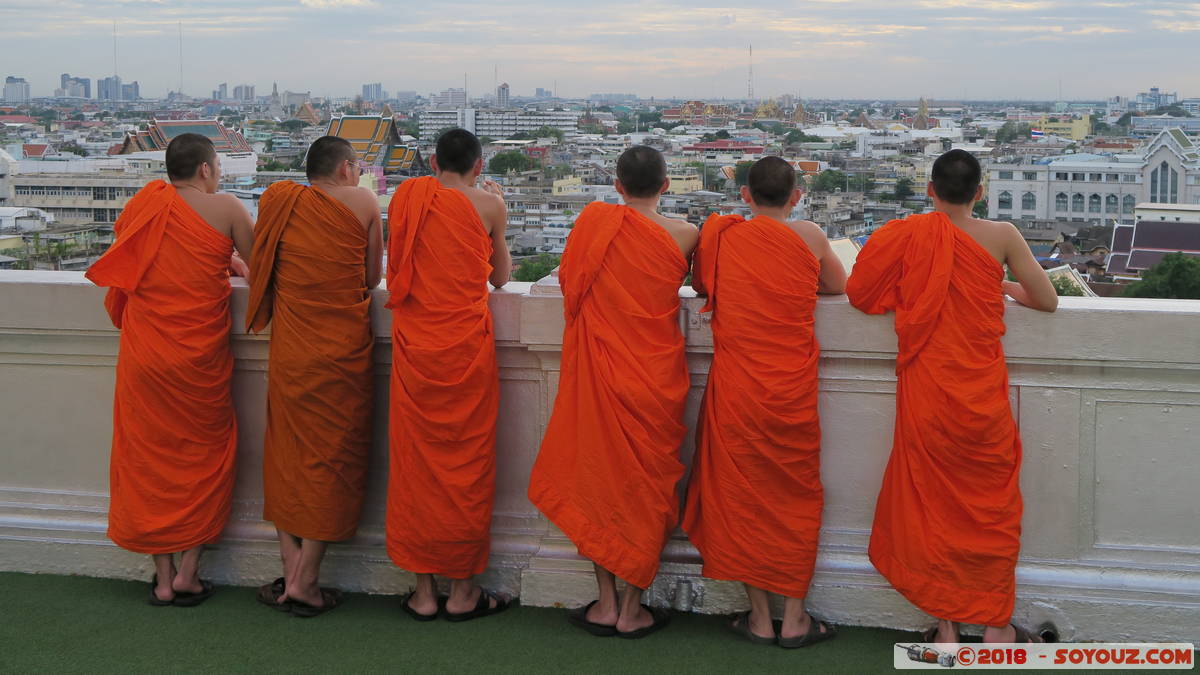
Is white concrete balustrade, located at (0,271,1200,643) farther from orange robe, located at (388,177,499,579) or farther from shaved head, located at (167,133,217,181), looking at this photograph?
shaved head, located at (167,133,217,181)

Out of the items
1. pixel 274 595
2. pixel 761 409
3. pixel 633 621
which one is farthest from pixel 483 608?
pixel 761 409

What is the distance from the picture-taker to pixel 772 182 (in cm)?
284

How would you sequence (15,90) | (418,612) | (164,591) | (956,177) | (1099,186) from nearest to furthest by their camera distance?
(956,177)
(418,612)
(164,591)
(1099,186)
(15,90)

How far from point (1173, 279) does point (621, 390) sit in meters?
24.3

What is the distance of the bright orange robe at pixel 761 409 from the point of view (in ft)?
9.05

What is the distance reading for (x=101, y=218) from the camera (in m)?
45.8

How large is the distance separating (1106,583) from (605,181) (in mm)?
46304

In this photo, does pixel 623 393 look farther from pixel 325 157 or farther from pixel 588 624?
pixel 325 157

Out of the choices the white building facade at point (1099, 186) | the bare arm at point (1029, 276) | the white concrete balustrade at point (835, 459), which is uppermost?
the white building facade at point (1099, 186)

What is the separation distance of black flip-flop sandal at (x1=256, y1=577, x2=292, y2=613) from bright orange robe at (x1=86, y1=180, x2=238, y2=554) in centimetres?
20

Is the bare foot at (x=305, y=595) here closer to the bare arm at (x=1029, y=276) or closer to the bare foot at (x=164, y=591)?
the bare foot at (x=164, y=591)

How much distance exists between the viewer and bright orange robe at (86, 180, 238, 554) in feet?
9.84

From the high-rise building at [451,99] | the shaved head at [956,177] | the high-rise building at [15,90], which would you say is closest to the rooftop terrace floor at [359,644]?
the shaved head at [956,177]

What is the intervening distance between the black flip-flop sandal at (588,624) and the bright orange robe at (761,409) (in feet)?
0.96
